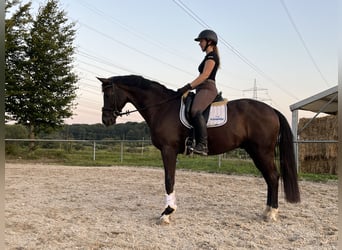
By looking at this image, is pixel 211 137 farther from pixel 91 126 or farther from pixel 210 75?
pixel 91 126

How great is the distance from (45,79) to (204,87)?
12518mm

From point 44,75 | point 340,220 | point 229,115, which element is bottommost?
point 340,220

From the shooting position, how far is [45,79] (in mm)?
14742

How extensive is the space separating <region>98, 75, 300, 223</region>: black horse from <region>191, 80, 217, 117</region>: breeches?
0.29m

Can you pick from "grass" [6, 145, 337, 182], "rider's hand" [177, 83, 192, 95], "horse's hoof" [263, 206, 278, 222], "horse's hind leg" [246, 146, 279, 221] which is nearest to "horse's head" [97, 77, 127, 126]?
"rider's hand" [177, 83, 192, 95]

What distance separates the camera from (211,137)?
13.6 ft

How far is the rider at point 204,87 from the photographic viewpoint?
12.9ft

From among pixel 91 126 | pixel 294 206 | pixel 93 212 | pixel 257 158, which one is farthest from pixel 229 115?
pixel 91 126

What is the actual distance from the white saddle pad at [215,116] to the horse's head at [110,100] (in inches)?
34.9

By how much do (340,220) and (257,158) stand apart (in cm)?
323

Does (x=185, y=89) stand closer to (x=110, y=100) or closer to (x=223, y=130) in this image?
(x=223, y=130)

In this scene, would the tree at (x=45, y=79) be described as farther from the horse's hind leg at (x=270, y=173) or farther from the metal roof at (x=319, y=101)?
the horse's hind leg at (x=270, y=173)

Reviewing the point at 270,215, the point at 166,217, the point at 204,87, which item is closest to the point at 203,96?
the point at 204,87

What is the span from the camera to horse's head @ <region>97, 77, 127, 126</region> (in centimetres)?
425
